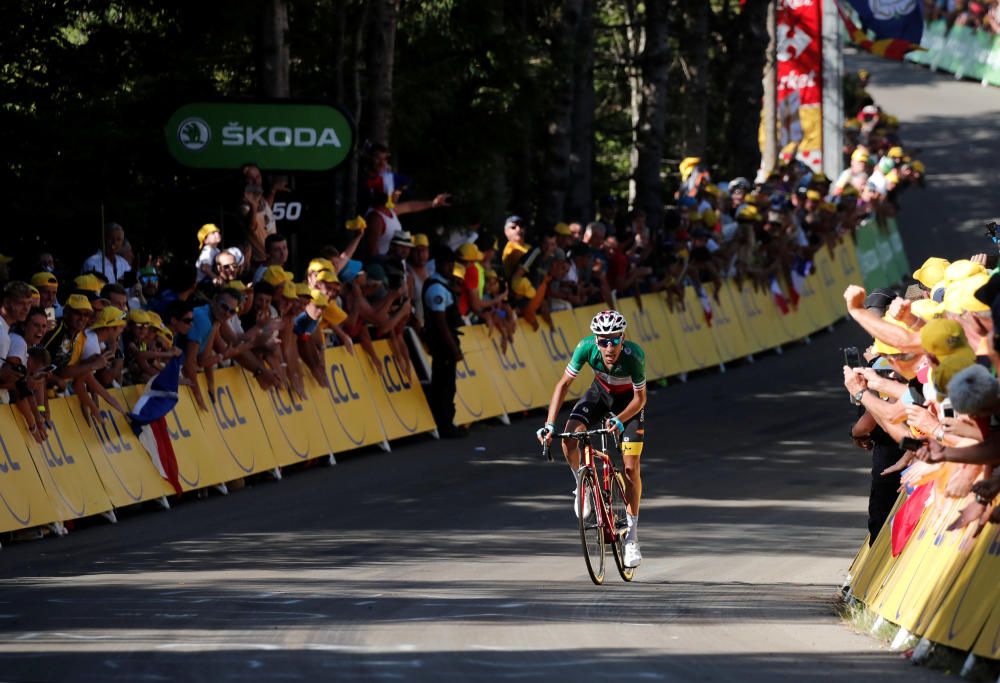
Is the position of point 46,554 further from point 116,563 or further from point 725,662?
point 725,662

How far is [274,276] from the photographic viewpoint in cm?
1752

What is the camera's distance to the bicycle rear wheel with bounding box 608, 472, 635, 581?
41.7 ft

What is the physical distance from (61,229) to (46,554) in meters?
6.28

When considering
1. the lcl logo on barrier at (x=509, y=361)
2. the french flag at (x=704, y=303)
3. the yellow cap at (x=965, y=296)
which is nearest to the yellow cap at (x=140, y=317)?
the lcl logo on barrier at (x=509, y=361)

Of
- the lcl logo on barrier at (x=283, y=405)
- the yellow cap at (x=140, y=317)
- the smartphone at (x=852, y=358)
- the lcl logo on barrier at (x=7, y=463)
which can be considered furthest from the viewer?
the lcl logo on barrier at (x=283, y=405)

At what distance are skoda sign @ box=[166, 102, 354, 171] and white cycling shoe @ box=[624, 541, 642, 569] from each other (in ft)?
25.3

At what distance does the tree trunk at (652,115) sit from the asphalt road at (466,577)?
969 centimetres

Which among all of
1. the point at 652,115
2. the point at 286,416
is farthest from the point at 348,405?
the point at 652,115

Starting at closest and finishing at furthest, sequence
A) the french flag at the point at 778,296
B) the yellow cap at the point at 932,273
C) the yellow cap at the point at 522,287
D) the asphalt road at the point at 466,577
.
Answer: the asphalt road at the point at 466,577 < the yellow cap at the point at 932,273 < the yellow cap at the point at 522,287 < the french flag at the point at 778,296

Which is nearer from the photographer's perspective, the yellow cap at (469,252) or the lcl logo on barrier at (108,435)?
the lcl logo on barrier at (108,435)

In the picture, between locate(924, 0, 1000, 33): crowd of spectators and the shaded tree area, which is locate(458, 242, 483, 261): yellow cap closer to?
the shaded tree area

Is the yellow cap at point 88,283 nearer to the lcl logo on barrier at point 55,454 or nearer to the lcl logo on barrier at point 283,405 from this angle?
the lcl logo on barrier at point 55,454

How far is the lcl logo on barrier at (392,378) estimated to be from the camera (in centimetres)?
2000

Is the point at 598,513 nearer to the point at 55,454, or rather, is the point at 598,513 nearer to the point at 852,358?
the point at 852,358
